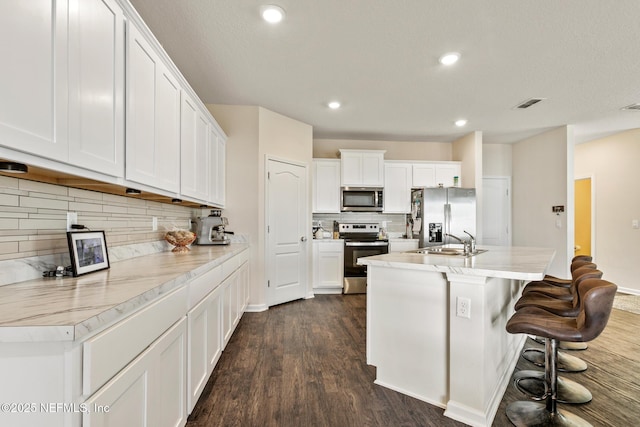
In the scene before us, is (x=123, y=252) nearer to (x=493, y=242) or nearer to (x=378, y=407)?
(x=378, y=407)

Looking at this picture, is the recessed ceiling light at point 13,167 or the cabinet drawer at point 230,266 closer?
the recessed ceiling light at point 13,167

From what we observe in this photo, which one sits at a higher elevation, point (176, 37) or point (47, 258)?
point (176, 37)

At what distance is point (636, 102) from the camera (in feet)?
12.4

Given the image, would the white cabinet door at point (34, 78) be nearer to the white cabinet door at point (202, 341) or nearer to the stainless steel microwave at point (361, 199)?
the white cabinet door at point (202, 341)

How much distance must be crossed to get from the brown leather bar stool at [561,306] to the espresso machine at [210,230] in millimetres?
2830

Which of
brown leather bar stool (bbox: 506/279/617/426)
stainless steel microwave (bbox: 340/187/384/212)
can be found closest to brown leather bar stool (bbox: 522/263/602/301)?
brown leather bar stool (bbox: 506/279/617/426)

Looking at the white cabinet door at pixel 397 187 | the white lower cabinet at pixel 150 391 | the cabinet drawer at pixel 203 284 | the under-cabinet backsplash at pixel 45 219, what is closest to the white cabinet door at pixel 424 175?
the white cabinet door at pixel 397 187

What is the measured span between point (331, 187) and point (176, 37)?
10.4 ft

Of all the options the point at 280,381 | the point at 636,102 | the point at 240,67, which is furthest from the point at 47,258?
the point at 636,102

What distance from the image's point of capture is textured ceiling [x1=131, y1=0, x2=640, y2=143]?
→ 2.16 metres

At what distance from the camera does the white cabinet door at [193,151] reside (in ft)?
8.13

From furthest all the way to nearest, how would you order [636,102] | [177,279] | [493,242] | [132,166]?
[493,242]
[636,102]
[132,166]
[177,279]

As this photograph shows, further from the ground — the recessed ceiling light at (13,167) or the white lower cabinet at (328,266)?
the recessed ceiling light at (13,167)

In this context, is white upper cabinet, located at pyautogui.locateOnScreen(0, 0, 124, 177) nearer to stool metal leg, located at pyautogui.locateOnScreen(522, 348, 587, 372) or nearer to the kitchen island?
the kitchen island
